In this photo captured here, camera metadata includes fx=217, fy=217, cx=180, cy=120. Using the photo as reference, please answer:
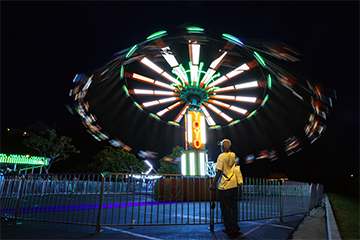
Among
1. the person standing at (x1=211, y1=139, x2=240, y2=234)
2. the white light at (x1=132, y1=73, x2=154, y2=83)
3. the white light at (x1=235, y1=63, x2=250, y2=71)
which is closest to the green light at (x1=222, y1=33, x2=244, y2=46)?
the white light at (x1=235, y1=63, x2=250, y2=71)

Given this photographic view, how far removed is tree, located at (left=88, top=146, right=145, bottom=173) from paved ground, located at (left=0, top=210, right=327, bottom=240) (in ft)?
115

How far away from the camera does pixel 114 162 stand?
39562 mm

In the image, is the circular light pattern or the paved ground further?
the circular light pattern

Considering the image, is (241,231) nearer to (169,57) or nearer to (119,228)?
(119,228)

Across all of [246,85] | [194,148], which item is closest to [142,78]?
[194,148]

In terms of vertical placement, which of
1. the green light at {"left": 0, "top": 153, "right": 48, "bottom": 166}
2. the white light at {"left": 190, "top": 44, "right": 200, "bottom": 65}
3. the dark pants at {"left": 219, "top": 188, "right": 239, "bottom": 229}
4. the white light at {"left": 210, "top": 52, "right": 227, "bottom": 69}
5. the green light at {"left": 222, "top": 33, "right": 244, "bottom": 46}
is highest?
the white light at {"left": 190, "top": 44, "right": 200, "bottom": 65}

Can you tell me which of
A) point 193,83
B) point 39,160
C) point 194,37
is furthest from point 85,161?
point 194,37

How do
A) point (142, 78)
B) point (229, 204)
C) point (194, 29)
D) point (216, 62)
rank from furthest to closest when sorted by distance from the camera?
1. point (142, 78)
2. point (216, 62)
3. point (194, 29)
4. point (229, 204)

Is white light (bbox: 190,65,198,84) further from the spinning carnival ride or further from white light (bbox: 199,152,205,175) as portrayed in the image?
white light (bbox: 199,152,205,175)

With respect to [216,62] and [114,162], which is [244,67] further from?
[114,162]

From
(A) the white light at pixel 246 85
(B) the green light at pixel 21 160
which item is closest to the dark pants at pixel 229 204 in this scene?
(A) the white light at pixel 246 85

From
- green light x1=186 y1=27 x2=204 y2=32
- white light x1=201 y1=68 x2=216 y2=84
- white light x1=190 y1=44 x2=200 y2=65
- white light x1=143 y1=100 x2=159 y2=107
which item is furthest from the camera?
white light x1=143 y1=100 x2=159 y2=107

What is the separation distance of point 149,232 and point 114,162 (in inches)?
1462

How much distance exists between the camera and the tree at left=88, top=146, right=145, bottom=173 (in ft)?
128
